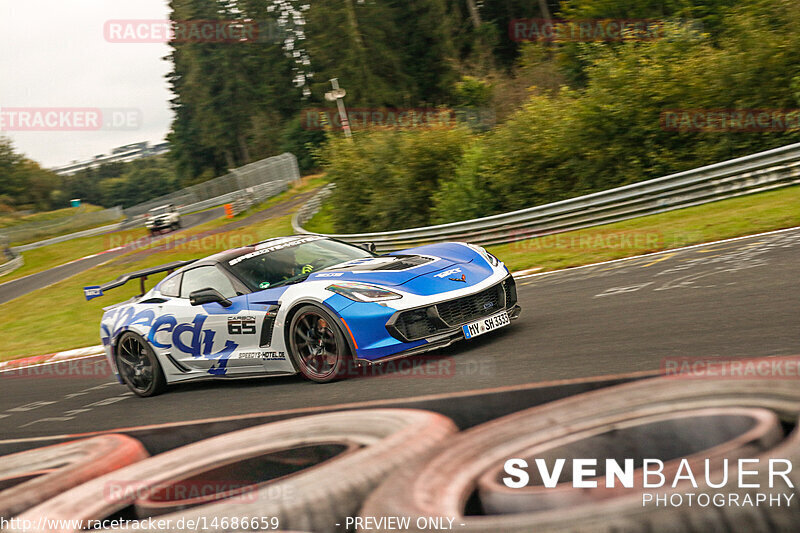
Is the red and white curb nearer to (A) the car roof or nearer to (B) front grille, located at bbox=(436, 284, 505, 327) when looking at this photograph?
(A) the car roof

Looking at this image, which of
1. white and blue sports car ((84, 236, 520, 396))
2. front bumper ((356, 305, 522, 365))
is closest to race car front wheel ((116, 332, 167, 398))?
white and blue sports car ((84, 236, 520, 396))

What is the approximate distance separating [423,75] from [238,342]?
57.9m

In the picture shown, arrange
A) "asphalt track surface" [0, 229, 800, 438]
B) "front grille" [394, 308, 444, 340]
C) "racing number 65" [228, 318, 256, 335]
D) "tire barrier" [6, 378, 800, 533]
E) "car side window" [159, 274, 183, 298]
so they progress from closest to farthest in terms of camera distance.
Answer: "tire barrier" [6, 378, 800, 533] → "asphalt track surface" [0, 229, 800, 438] → "front grille" [394, 308, 444, 340] → "racing number 65" [228, 318, 256, 335] → "car side window" [159, 274, 183, 298]

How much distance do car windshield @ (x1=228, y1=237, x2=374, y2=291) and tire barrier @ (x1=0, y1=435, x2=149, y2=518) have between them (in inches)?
80.6

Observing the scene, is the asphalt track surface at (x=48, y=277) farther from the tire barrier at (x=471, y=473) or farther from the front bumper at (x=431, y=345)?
the tire barrier at (x=471, y=473)

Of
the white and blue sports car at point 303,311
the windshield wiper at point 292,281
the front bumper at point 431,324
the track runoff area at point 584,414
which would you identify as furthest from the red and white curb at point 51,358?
the front bumper at point 431,324

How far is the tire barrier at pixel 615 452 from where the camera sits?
2305 millimetres

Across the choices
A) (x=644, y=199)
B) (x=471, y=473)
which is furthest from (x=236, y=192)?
(x=471, y=473)

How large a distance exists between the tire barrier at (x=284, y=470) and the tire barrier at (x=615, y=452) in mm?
204

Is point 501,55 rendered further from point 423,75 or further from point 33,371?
point 33,371

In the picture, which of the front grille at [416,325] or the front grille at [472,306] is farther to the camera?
the front grille at [472,306]

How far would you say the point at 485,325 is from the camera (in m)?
6.48

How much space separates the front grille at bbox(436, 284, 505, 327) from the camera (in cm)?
628

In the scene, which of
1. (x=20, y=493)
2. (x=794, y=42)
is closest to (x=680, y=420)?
(x=20, y=493)
